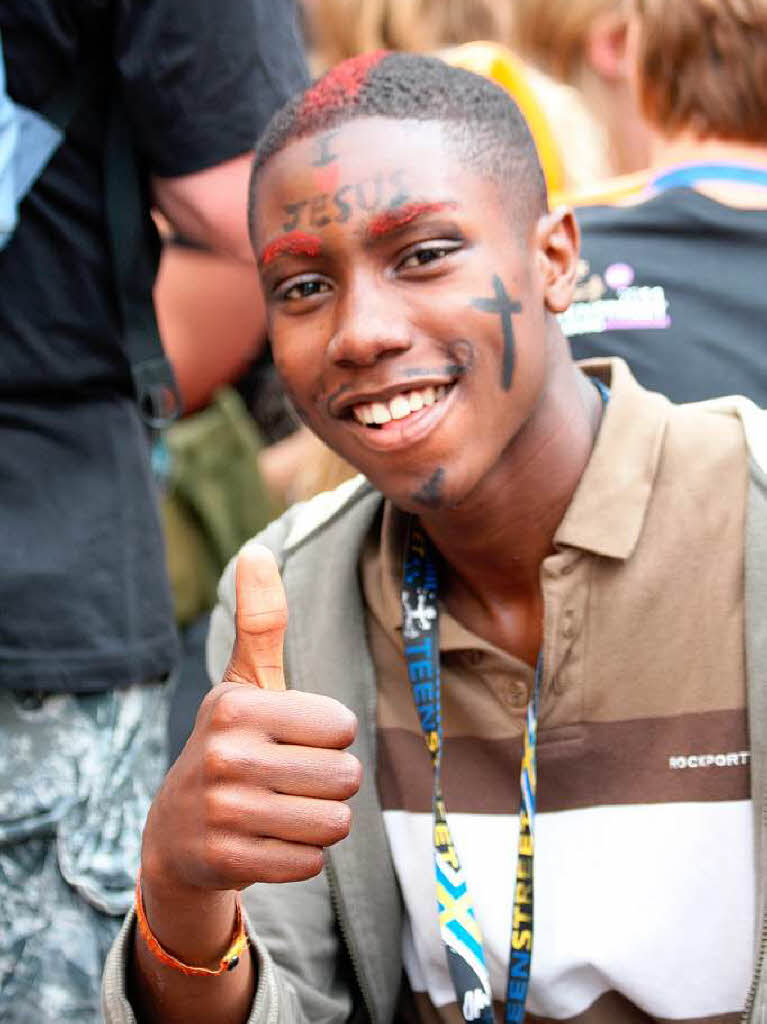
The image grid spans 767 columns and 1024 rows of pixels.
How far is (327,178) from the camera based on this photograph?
2029 millimetres

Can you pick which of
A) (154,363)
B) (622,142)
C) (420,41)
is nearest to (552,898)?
(154,363)

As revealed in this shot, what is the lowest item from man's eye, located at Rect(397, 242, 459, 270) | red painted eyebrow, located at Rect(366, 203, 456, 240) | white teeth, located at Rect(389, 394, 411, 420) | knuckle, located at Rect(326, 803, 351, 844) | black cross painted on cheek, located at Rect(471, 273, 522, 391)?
knuckle, located at Rect(326, 803, 351, 844)

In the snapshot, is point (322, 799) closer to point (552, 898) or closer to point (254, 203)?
point (552, 898)

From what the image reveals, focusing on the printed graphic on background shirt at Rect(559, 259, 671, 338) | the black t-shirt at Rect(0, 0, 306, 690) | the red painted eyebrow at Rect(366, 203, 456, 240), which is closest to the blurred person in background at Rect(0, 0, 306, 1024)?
the black t-shirt at Rect(0, 0, 306, 690)

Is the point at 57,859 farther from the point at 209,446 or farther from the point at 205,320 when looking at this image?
the point at 209,446

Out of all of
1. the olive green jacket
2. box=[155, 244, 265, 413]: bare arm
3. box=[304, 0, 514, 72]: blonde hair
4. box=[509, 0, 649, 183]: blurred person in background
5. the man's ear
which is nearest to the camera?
the olive green jacket

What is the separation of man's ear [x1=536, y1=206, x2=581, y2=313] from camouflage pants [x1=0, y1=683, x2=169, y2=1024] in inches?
36.1

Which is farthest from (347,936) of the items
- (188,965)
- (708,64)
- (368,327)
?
(708,64)

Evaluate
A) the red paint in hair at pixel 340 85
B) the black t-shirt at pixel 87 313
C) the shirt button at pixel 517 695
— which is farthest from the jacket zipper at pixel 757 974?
the red paint in hair at pixel 340 85

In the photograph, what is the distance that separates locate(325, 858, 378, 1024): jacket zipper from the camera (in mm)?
2107

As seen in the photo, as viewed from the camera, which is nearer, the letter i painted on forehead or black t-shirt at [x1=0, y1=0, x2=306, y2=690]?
the letter i painted on forehead

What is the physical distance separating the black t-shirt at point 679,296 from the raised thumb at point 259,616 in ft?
4.04

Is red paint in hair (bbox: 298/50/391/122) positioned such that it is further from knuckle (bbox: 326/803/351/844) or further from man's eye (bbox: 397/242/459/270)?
knuckle (bbox: 326/803/351/844)

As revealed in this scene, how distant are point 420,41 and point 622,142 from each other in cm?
77
